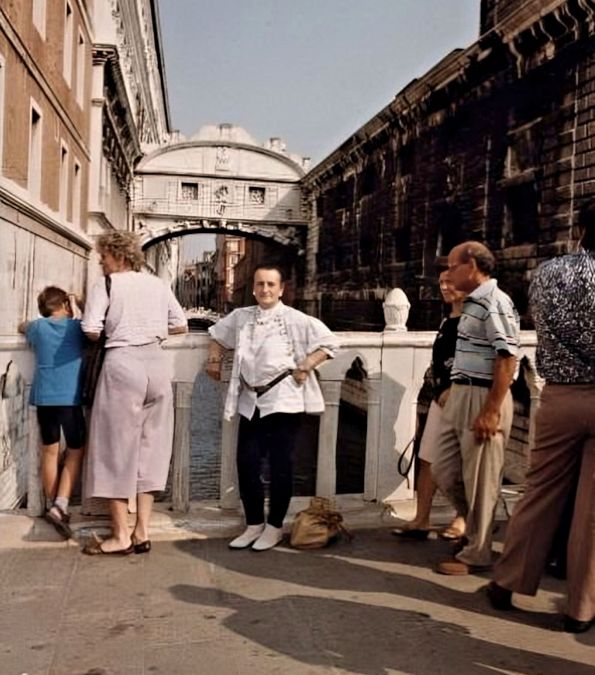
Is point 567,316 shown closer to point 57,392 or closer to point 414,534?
point 414,534

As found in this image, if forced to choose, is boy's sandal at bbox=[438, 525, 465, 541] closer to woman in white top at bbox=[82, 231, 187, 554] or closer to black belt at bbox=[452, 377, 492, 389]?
black belt at bbox=[452, 377, 492, 389]

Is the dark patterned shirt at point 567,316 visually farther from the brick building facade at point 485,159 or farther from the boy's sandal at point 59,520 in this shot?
the brick building facade at point 485,159

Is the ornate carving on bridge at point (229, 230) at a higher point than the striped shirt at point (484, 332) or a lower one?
higher

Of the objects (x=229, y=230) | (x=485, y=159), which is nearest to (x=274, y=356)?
(x=485, y=159)

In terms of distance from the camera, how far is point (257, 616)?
9.29ft

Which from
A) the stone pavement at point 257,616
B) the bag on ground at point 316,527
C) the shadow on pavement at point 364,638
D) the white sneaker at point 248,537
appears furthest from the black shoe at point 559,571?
the white sneaker at point 248,537

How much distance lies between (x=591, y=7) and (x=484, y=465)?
12460 millimetres

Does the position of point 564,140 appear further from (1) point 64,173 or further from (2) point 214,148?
(2) point 214,148

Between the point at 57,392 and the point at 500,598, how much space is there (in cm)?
229

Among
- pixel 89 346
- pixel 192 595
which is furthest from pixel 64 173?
pixel 192 595

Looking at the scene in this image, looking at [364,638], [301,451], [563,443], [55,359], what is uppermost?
[55,359]

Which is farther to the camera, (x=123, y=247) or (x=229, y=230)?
(x=229, y=230)

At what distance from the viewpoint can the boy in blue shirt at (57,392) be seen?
363 centimetres

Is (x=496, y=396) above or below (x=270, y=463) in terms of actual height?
above
